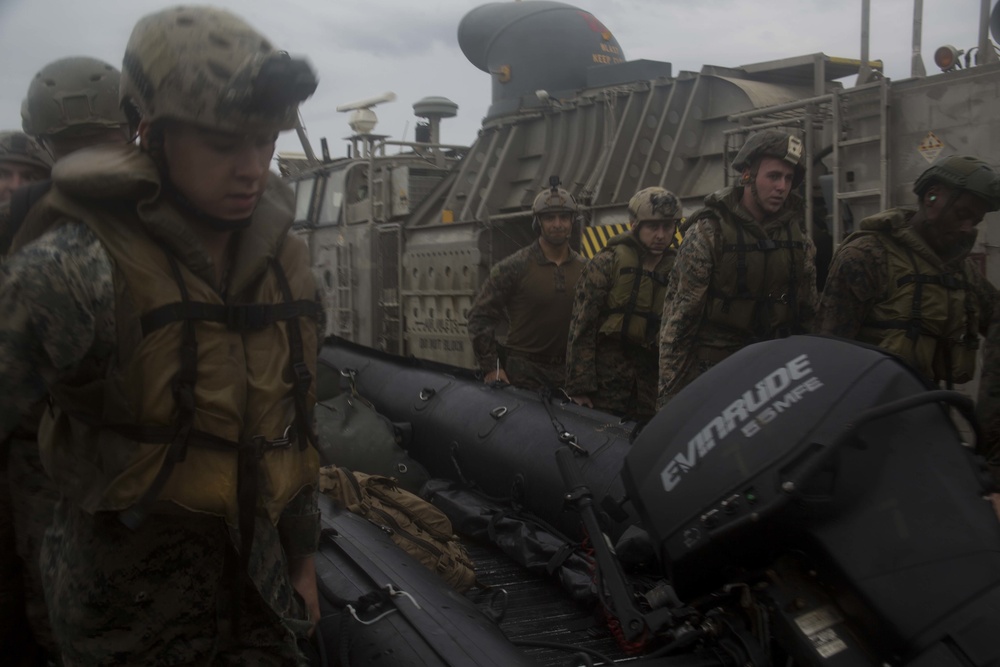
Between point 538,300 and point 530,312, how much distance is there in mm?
A: 91

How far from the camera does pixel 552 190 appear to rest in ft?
18.3

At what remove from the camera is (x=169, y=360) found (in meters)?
1.61

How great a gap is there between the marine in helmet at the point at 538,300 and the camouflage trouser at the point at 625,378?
0.56m

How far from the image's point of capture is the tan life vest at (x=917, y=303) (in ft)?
12.1

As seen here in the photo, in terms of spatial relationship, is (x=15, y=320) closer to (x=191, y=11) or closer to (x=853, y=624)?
(x=191, y=11)

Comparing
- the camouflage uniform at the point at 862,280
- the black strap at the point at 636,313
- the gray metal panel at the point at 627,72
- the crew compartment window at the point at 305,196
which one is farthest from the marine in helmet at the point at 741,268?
the crew compartment window at the point at 305,196

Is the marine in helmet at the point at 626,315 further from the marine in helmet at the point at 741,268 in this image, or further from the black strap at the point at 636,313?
the marine in helmet at the point at 741,268

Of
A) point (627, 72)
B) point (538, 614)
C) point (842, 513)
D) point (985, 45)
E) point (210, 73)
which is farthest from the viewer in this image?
point (627, 72)

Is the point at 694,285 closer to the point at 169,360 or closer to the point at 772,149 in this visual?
the point at 772,149

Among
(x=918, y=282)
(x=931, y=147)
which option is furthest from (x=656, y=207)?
(x=918, y=282)

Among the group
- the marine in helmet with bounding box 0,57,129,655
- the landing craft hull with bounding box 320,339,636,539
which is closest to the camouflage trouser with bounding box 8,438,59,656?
the marine in helmet with bounding box 0,57,129,655

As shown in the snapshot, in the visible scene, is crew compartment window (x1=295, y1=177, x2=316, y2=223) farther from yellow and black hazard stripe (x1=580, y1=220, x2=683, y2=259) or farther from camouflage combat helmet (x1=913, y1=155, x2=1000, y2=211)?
camouflage combat helmet (x1=913, y1=155, x2=1000, y2=211)

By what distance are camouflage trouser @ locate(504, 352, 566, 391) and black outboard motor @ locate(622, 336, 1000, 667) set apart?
3668mm

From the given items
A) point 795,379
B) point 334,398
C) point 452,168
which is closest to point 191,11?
point 795,379
